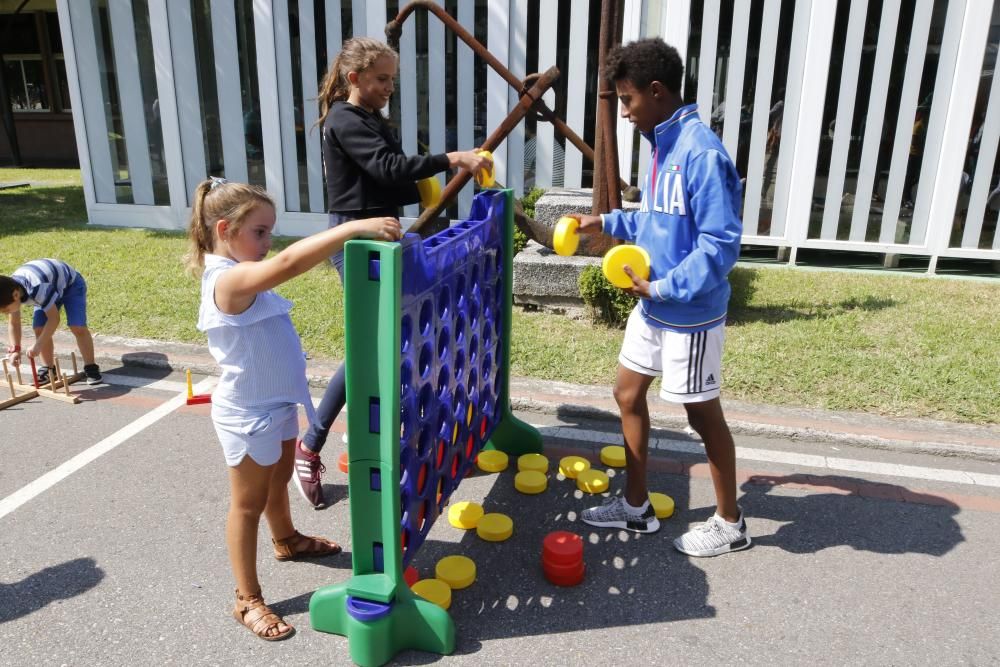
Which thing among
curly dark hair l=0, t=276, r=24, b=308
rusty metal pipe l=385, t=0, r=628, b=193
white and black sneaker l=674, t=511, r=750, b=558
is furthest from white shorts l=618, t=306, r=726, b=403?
curly dark hair l=0, t=276, r=24, b=308

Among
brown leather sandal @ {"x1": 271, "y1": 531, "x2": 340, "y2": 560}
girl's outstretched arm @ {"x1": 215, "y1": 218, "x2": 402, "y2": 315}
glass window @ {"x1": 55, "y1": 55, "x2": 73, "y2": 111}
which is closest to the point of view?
girl's outstretched arm @ {"x1": 215, "y1": 218, "x2": 402, "y2": 315}

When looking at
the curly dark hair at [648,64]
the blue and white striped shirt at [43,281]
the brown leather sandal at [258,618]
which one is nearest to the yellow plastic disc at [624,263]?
the curly dark hair at [648,64]

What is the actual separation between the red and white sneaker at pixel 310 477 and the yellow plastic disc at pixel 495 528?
29.0 inches

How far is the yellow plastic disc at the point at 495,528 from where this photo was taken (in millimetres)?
3029

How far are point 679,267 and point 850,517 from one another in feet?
4.97

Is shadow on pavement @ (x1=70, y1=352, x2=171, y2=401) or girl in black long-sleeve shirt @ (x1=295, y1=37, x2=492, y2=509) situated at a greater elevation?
girl in black long-sleeve shirt @ (x1=295, y1=37, x2=492, y2=509)

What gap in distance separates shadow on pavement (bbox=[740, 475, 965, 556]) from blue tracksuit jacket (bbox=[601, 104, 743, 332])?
1.05m

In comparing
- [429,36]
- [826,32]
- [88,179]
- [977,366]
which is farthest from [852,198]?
[88,179]

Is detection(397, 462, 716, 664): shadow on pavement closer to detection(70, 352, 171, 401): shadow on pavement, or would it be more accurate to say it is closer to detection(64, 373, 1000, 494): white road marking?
detection(64, 373, 1000, 494): white road marking

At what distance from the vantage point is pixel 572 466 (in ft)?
11.6

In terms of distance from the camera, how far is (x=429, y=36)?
8281 mm

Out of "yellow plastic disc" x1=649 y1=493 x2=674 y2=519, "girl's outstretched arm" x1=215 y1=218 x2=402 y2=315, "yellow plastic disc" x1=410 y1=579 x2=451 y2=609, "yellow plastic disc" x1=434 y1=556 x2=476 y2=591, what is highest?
"girl's outstretched arm" x1=215 y1=218 x2=402 y2=315

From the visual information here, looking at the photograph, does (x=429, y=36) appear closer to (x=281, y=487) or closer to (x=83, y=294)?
(x=83, y=294)

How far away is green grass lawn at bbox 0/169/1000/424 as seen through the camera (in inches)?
171
